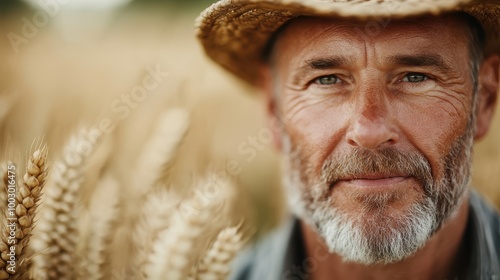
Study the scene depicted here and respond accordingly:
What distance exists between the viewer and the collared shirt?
196 cm

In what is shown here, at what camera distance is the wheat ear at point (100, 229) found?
1705 mm

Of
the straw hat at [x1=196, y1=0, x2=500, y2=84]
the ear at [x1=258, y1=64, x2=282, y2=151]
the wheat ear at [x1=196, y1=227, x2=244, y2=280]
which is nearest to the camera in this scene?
the straw hat at [x1=196, y1=0, x2=500, y2=84]

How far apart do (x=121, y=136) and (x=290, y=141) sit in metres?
0.89

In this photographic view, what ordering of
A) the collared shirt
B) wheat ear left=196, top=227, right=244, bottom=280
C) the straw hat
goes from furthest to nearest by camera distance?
the collared shirt → wheat ear left=196, top=227, right=244, bottom=280 → the straw hat

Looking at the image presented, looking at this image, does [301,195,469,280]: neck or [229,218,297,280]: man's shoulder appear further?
[229,218,297,280]: man's shoulder

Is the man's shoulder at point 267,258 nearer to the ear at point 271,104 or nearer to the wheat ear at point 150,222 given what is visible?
the ear at point 271,104

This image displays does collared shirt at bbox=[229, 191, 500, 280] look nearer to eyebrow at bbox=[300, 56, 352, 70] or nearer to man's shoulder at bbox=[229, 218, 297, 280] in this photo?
man's shoulder at bbox=[229, 218, 297, 280]

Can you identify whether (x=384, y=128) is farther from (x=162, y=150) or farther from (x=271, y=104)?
(x=162, y=150)

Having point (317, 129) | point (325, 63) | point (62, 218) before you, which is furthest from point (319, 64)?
point (62, 218)

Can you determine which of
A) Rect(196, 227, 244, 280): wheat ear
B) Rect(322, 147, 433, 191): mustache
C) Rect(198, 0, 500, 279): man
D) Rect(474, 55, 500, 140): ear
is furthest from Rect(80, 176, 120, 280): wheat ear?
Rect(474, 55, 500, 140): ear

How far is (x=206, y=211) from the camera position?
1604mm

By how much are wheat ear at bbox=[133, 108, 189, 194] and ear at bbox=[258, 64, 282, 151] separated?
429 millimetres

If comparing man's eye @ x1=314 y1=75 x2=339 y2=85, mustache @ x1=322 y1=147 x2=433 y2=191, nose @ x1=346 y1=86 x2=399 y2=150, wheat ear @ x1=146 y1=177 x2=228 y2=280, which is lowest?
mustache @ x1=322 y1=147 x2=433 y2=191

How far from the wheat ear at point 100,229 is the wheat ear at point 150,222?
4.5 inches
